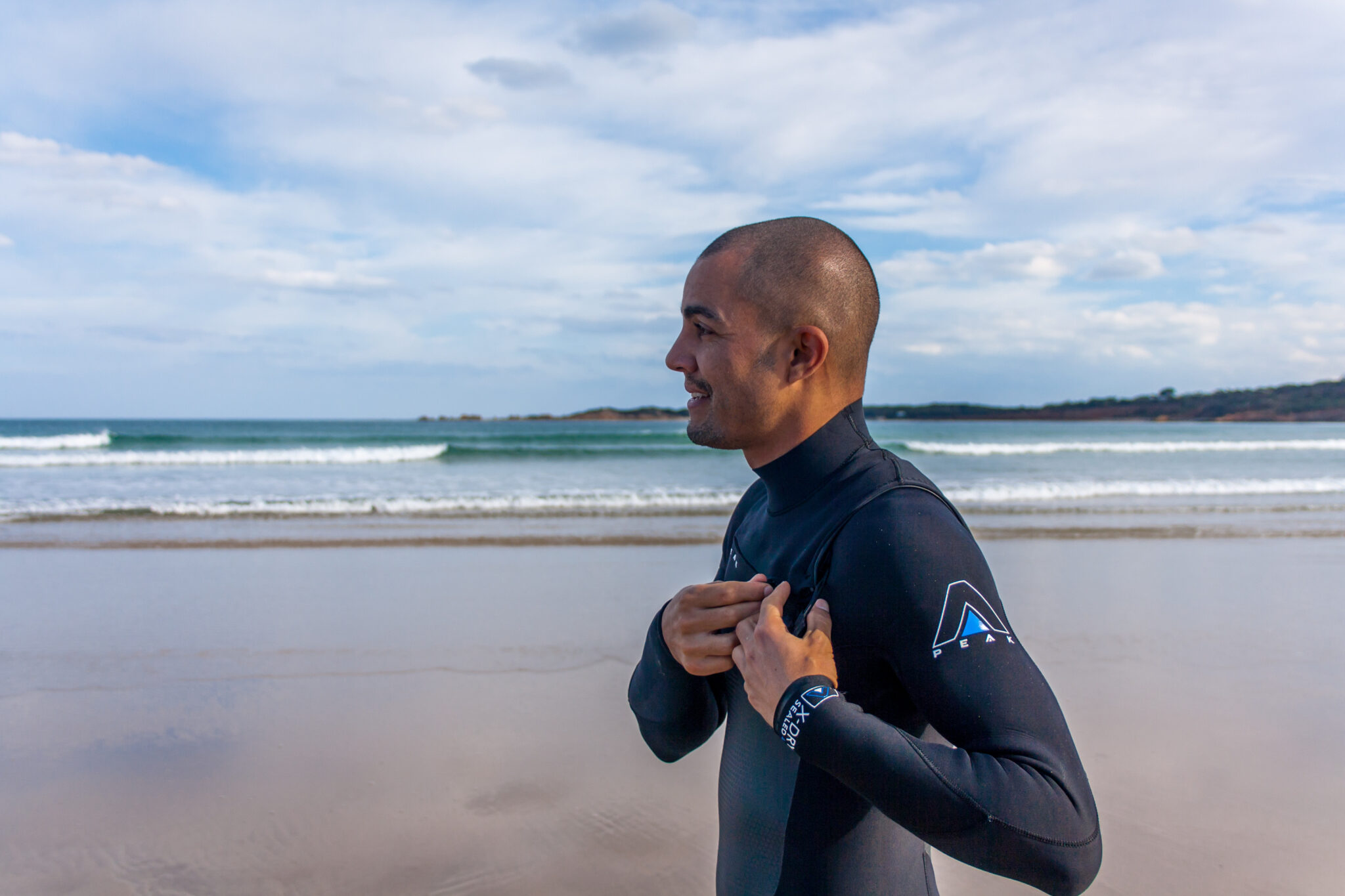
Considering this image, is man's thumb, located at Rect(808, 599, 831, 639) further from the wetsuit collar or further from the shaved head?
the shaved head

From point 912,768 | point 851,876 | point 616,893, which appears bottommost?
point 616,893

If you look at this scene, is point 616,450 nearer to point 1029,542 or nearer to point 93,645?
point 1029,542

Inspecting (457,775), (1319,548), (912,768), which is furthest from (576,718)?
(1319,548)

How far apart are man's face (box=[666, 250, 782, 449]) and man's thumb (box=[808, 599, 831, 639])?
0.35 metres

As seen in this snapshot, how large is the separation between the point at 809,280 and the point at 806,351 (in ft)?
0.38

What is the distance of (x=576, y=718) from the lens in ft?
15.0

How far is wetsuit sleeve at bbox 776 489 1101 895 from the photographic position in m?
1.06

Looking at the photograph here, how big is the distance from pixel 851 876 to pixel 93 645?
20.2 ft

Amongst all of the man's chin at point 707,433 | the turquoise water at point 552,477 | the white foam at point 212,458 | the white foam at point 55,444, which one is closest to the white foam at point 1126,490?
the turquoise water at point 552,477

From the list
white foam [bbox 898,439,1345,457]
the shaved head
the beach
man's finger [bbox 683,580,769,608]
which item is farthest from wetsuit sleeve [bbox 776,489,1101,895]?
white foam [bbox 898,439,1345,457]

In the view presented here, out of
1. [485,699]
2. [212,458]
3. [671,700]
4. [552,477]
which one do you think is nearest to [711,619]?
[671,700]

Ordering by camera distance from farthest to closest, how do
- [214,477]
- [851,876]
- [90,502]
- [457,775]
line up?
[214,477] → [90,502] → [457,775] → [851,876]

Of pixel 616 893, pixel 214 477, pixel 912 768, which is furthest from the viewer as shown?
pixel 214 477

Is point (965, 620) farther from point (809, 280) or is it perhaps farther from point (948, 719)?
point (809, 280)
